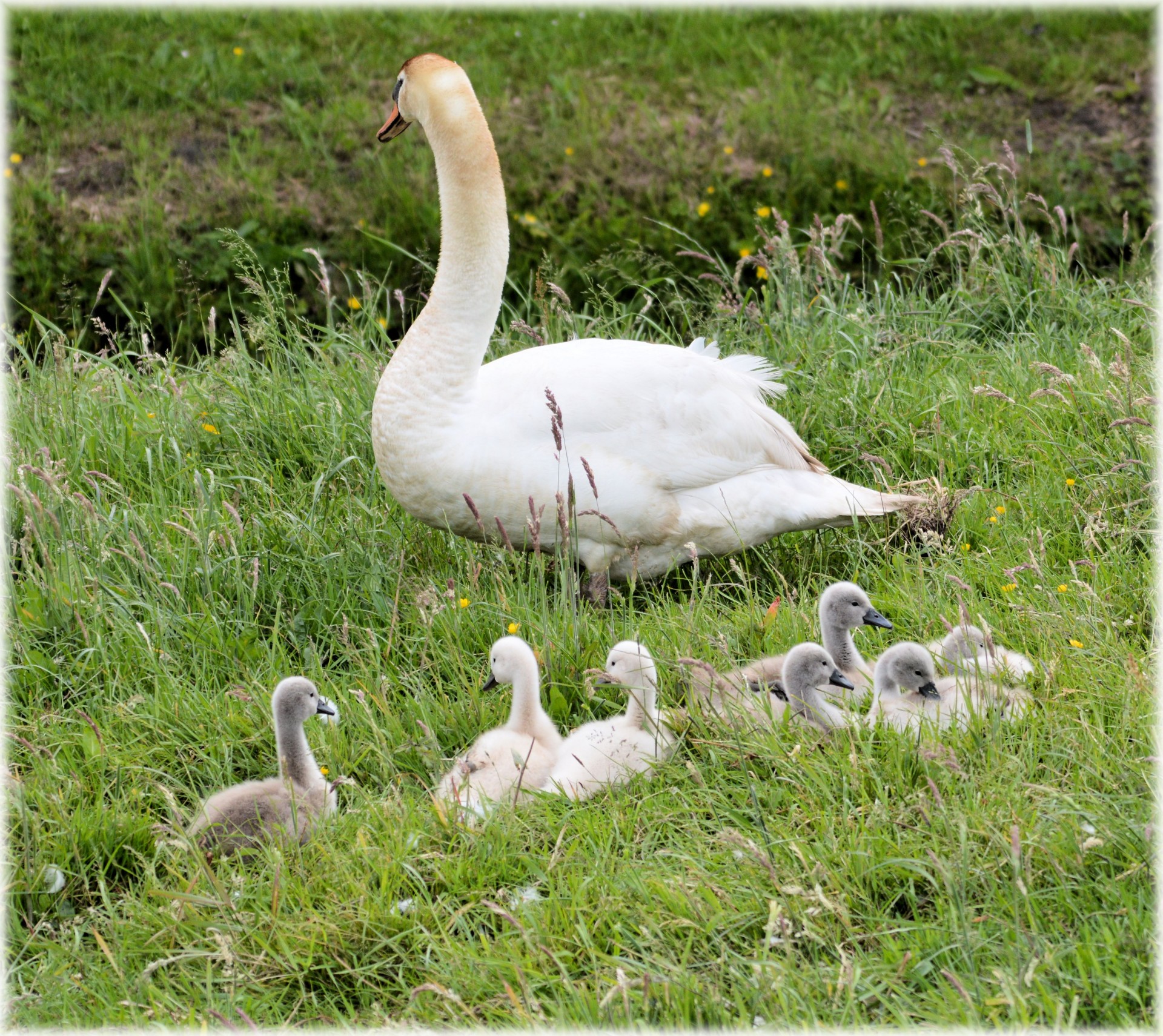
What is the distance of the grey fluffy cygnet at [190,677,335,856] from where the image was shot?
10.3 feet

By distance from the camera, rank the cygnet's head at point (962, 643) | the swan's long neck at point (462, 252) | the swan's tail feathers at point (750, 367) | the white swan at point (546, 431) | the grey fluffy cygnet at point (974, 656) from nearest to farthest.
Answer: the grey fluffy cygnet at point (974, 656) → the cygnet's head at point (962, 643) → the white swan at point (546, 431) → the swan's long neck at point (462, 252) → the swan's tail feathers at point (750, 367)

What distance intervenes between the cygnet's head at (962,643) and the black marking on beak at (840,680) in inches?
10.8

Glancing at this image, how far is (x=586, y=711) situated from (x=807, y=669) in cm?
67

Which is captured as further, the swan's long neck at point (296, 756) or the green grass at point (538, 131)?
the green grass at point (538, 131)

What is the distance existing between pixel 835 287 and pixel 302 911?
4.23 meters

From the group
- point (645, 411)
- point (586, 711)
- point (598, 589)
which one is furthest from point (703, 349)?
point (586, 711)

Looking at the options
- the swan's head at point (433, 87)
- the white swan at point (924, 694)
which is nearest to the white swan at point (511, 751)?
the white swan at point (924, 694)

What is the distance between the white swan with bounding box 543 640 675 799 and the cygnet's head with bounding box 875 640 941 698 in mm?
588

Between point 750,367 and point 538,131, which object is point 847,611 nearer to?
point 750,367

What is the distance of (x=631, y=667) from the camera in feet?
11.5

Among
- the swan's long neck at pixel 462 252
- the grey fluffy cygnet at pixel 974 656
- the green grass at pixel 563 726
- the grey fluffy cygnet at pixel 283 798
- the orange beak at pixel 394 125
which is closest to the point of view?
the green grass at pixel 563 726

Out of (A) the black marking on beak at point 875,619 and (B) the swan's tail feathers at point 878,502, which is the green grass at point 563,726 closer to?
(B) the swan's tail feathers at point 878,502

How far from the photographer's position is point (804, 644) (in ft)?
11.1

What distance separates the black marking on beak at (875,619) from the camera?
3672mm
